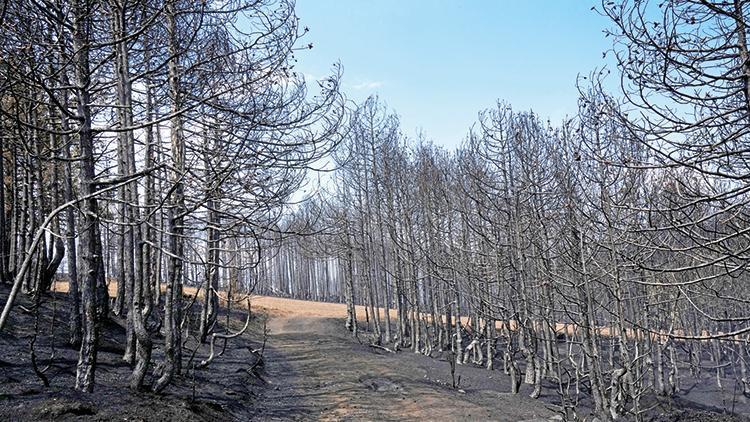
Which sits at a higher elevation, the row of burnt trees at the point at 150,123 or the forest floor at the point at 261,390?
the row of burnt trees at the point at 150,123

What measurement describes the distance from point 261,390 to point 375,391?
2.44 m

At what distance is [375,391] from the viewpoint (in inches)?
440

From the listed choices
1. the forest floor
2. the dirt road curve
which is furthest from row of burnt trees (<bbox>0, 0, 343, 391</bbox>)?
the dirt road curve

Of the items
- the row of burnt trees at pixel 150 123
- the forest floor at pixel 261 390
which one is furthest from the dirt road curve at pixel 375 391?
the row of burnt trees at pixel 150 123

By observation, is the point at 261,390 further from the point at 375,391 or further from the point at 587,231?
the point at 587,231

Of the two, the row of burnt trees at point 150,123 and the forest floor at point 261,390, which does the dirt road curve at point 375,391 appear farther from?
the row of burnt trees at point 150,123

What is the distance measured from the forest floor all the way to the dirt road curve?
2 cm

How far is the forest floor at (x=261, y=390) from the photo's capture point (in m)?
5.56

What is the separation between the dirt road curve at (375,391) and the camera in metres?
9.24

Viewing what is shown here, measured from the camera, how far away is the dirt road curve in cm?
924

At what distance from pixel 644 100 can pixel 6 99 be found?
15707 millimetres

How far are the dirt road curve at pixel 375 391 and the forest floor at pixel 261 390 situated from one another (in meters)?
0.02

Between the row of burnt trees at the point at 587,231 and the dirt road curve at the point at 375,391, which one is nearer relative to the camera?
the row of burnt trees at the point at 587,231

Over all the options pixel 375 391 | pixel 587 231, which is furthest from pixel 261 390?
pixel 587 231
